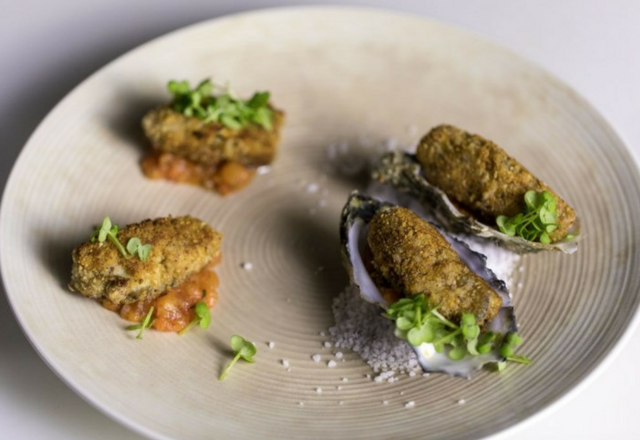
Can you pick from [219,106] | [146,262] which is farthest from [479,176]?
[146,262]

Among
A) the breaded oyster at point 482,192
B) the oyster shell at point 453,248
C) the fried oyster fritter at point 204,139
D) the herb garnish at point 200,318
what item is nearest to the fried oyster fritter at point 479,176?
the breaded oyster at point 482,192

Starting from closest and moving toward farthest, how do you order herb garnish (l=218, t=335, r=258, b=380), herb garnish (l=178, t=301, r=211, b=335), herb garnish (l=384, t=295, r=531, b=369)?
1. herb garnish (l=384, t=295, r=531, b=369)
2. herb garnish (l=218, t=335, r=258, b=380)
3. herb garnish (l=178, t=301, r=211, b=335)

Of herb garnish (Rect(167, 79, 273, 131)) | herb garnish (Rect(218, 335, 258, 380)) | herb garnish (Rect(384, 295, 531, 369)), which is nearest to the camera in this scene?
herb garnish (Rect(384, 295, 531, 369))

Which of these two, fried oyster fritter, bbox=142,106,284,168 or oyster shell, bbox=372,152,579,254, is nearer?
oyster shell, bbox=372,152,579,254

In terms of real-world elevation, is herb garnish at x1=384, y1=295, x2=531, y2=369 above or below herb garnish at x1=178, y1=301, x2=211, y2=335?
above

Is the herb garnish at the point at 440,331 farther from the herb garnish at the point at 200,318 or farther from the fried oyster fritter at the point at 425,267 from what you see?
the herb garnish at the point at 200,318

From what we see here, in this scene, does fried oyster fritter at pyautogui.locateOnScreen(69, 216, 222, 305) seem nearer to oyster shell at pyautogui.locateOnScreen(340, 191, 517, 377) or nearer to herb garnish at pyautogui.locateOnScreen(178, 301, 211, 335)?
herb garnish at pyautogui.locateOnScreen(178, 301, 211, 335)

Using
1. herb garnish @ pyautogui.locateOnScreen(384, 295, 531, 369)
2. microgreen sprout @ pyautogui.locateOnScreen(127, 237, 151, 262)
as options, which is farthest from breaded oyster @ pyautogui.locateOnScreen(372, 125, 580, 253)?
microgreen sprout @ pyautogui.locateOnScreen(127, 237, 151, 262)
